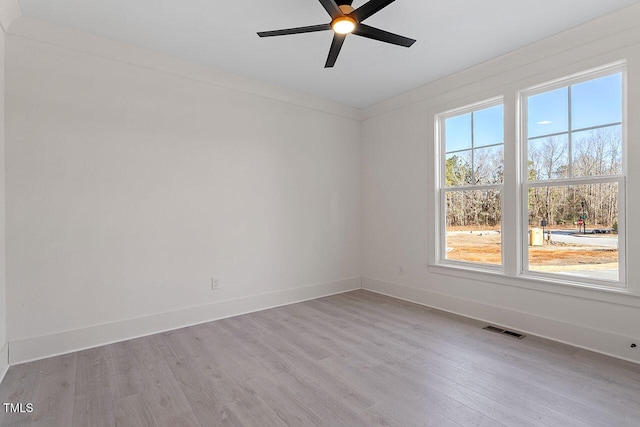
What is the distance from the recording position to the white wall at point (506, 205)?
2578mm

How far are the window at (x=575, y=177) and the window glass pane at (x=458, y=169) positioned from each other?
2.08 feet

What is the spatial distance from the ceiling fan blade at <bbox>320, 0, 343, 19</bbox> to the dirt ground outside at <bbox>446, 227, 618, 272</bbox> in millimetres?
2775

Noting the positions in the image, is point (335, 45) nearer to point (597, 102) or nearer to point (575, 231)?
point (597, 102)

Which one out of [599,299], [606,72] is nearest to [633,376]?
[599,299]

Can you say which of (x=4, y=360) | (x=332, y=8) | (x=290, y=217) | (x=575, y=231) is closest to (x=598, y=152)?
(x=575, y=231)

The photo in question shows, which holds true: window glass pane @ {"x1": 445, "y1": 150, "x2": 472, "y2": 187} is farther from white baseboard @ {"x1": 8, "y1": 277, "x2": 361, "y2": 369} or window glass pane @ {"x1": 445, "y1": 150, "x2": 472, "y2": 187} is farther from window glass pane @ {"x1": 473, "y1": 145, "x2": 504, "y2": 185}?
white baseboard @ {"x1": 8, "y1": 277, "x2": 361, "y2": 369}

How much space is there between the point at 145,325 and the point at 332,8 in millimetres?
3221

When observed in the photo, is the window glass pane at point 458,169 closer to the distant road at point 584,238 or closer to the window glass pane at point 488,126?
the window glass pane at point 488,126

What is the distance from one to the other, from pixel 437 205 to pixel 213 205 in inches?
108

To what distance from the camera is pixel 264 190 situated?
13.1 feet

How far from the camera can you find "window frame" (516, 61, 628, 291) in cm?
266

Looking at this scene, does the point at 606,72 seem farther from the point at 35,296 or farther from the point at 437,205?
the point at 35,296

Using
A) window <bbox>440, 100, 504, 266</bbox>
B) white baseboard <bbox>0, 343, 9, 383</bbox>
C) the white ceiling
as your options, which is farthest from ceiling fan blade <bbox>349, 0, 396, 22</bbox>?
white baseboard <bbox>0, 343, 9, 383</bbox>

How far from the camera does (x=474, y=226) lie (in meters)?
3.74
